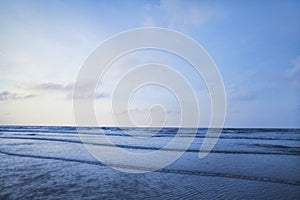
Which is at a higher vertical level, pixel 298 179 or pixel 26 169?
pixel 298 179

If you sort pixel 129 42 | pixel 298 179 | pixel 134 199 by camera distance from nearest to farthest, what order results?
pixel 134 199
pixel 298 179
pixel 129 42

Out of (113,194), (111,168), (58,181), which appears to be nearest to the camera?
(113,194)

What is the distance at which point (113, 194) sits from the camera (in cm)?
507

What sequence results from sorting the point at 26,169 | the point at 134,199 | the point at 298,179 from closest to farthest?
the point at 134,199
the point at 298,179
the point at 26,169

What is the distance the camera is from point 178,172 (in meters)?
7.54

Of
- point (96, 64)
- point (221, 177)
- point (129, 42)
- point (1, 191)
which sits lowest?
point (1, 191)

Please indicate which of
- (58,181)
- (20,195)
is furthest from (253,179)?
(20,195)

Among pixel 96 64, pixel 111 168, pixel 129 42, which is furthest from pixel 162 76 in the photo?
pixel 111 168

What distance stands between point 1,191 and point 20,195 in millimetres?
664

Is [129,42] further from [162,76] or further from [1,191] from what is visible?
[1,191]

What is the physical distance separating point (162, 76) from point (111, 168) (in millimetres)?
11447

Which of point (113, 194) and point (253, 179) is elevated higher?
point (253, 179)

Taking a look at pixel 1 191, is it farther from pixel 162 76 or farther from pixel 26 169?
pixel 162 76

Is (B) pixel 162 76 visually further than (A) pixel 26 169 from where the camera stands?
Yes
